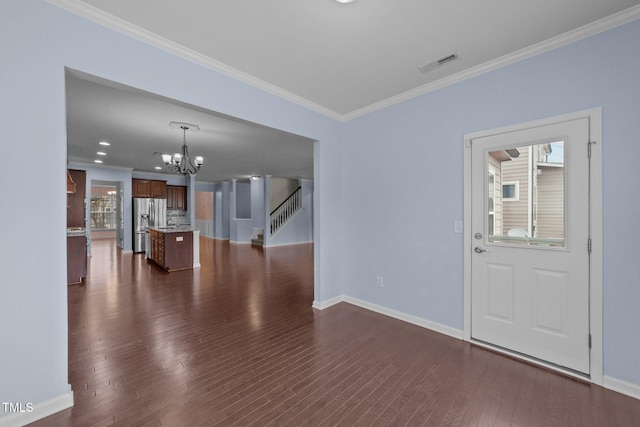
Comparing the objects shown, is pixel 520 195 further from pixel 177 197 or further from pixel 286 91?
pixel 177 197

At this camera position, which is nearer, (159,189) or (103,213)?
(159,189)

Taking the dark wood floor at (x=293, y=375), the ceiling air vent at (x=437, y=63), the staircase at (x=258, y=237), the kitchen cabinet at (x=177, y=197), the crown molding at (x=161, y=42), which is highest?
the ceiling air vent at (x=437, y=63)

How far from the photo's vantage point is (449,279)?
9.80 feet

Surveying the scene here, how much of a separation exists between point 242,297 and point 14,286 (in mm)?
2834

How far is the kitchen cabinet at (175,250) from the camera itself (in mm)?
6160

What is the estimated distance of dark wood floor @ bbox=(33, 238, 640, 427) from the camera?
181 cm

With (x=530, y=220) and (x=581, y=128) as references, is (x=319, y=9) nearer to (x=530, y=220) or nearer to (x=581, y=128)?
(x=581, y=128)

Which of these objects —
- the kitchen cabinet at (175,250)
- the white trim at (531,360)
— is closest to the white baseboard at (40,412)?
the white trim at (531,360)

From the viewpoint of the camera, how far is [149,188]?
9.65 m

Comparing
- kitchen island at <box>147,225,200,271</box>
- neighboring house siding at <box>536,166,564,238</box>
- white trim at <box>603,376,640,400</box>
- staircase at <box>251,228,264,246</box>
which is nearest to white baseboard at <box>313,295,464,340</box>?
white trim at <box>603,376,640,400</box>

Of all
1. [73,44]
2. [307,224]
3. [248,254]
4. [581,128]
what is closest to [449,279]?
[581,128]

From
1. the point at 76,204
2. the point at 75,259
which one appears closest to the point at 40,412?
the point at 75,259

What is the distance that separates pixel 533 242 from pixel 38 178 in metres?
3.90

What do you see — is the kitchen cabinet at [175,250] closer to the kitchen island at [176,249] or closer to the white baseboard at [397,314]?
the kitchen island at [176,249]
